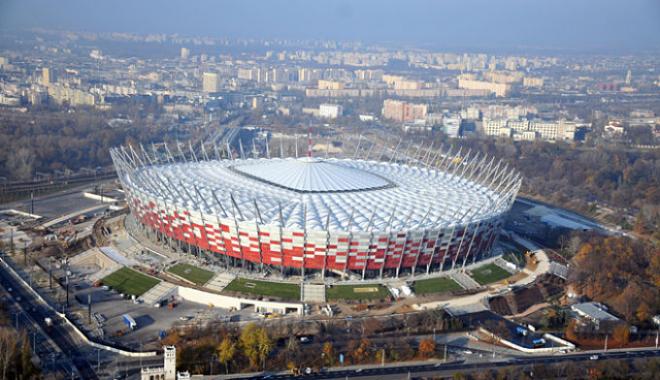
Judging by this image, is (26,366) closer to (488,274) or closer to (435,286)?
(435,286)

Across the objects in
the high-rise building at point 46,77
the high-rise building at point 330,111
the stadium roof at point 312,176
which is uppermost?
the high-rise building at point 46,77

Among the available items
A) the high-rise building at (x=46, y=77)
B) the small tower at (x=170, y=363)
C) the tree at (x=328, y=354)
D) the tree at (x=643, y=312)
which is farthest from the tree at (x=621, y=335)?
the high-rise building at (x=46, y=77)

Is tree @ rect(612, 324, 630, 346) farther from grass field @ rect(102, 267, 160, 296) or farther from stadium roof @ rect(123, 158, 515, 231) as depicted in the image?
grass field @ rect(102, 267, 160, 296)

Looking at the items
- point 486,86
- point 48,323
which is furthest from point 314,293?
point 486,86

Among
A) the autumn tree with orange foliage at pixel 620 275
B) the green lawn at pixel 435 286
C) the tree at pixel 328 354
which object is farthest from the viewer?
the green lawn at pixel 435 286

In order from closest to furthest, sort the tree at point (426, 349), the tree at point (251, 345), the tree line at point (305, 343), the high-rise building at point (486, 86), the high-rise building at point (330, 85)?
the tree at point (251, 345) < the tree line at point (305, 343) < the tree at point (426, 349) < the high-rise building at point (330, 85) < the high-rise building at point (486, 86)

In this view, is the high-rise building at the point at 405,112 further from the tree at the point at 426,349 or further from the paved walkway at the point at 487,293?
the tree at the point at 426,349
